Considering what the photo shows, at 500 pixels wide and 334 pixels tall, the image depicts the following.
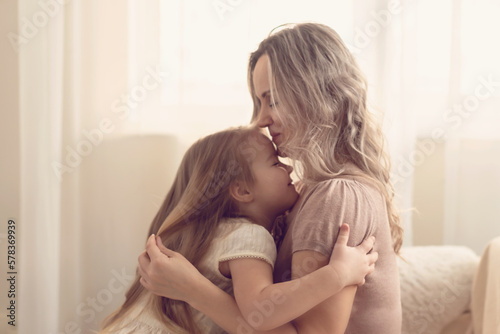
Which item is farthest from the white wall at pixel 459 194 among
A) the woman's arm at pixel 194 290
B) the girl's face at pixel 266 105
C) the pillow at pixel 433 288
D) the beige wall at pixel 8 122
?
the beige wall at pixel 8 122

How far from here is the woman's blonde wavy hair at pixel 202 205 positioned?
120 cm

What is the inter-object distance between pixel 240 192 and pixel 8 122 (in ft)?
2.48

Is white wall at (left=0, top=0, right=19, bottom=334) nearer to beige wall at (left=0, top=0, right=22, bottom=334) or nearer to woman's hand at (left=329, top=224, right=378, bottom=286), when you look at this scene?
beige wall at (left=0, top=0, right=22, bottom=334)

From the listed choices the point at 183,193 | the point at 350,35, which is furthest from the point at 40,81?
the point at 350,35

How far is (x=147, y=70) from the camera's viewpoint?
1.63 meters

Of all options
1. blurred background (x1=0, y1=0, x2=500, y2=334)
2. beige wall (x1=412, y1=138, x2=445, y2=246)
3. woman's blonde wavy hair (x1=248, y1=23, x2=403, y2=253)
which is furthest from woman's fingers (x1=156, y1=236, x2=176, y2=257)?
beige wall (x1=412, y1=138, x2=445, y2=246)

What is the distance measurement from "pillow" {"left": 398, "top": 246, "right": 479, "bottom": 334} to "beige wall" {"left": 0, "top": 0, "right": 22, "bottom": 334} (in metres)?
1.21

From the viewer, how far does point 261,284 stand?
1028mm

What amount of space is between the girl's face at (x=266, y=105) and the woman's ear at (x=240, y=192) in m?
0.14

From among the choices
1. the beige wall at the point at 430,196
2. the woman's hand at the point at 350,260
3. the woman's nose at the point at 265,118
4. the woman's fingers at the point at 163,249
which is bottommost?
the beige wall at the point at 430,196

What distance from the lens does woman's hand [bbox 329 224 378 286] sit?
97 centimetres

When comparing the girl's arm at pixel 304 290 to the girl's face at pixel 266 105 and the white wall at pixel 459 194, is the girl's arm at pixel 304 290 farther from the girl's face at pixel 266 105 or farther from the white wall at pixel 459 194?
the white wall at pixel 459 194

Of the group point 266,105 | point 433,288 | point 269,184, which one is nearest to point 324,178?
point 269,184

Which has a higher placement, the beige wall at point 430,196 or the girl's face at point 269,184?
the girl's face at point 269,184
